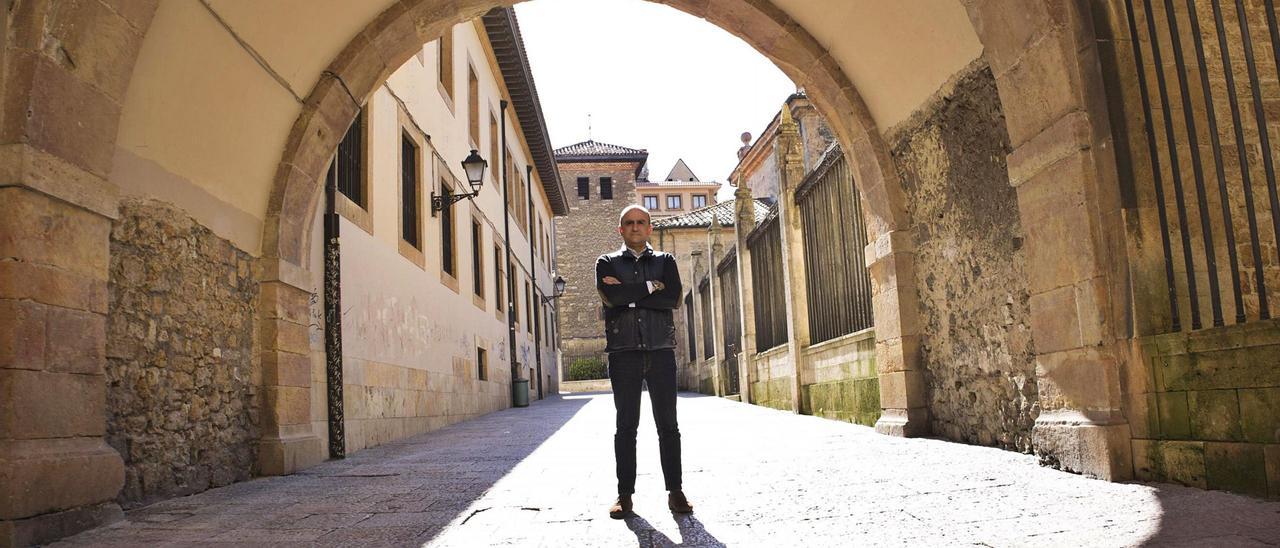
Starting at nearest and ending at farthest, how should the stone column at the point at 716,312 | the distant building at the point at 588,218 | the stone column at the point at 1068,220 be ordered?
1. the stone column at the point at 1068,220
2. the stone column at the point at 716,312
3. the distant building at the point at 588,218

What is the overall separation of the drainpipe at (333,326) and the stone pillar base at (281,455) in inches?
36.1

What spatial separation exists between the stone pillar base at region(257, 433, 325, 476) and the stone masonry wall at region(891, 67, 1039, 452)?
4662mm

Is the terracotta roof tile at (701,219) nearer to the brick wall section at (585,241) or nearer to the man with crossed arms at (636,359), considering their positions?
the brick wall section at (585,241)

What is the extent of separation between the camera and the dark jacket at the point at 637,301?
374cm

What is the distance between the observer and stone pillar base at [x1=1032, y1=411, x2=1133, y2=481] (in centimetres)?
402

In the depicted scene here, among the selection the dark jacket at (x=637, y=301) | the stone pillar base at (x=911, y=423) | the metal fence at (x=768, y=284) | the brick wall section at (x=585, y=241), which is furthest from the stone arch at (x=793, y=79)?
the brick wall section at (x=585, y=241)

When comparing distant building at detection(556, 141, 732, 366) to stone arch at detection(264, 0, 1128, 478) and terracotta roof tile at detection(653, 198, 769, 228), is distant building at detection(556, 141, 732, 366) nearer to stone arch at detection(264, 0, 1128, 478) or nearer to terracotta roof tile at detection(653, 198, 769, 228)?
terracotta roof tile at detection(653, 198, 769, 228)

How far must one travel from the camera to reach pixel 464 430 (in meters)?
10.5

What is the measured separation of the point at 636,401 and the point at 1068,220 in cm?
231

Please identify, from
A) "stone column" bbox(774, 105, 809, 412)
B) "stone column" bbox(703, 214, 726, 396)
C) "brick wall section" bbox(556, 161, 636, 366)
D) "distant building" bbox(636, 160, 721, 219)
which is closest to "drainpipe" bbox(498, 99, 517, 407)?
"stone column" bbox(703, 214, 726, 396)

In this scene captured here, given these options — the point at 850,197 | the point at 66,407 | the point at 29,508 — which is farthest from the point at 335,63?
the point at 850,197

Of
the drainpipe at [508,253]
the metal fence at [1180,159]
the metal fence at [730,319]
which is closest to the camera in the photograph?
the metal fence at [1180,159]

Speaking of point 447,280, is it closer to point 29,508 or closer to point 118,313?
point 118,313

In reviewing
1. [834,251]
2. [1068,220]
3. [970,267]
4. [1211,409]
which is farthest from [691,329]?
[1211,409]
